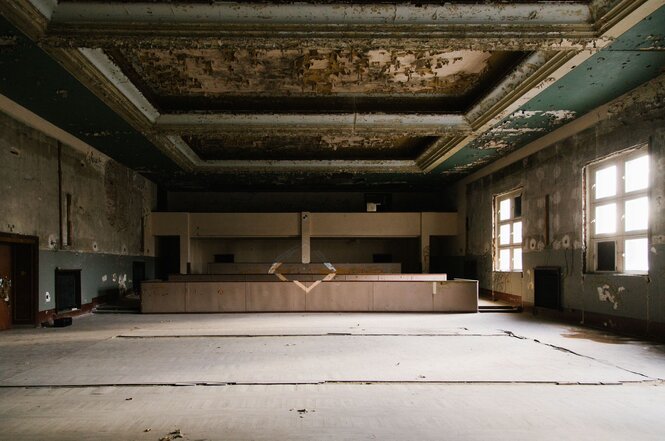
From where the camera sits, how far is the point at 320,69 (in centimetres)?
621

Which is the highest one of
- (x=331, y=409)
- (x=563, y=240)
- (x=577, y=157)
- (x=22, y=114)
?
(x=22, y=114)

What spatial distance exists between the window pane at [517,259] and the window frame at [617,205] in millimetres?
2736

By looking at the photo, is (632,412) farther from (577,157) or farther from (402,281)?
(402,281)

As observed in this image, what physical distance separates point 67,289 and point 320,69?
249 inches

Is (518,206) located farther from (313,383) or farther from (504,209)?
(313,383)

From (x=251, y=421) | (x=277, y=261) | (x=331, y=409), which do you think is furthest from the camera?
(x=277, y=261)

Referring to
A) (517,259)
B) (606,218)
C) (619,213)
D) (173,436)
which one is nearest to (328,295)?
(517,259)

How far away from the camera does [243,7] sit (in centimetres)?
452

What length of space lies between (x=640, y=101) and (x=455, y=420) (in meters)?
5.59

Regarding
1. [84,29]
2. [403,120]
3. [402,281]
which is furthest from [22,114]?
[402,281]

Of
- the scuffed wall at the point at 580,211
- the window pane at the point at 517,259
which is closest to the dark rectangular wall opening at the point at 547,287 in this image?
the scuffed wall at the point at 580,211

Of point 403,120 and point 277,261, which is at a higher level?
point 403,120

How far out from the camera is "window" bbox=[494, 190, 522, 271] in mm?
10359

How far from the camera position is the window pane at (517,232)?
1031 centimetres
